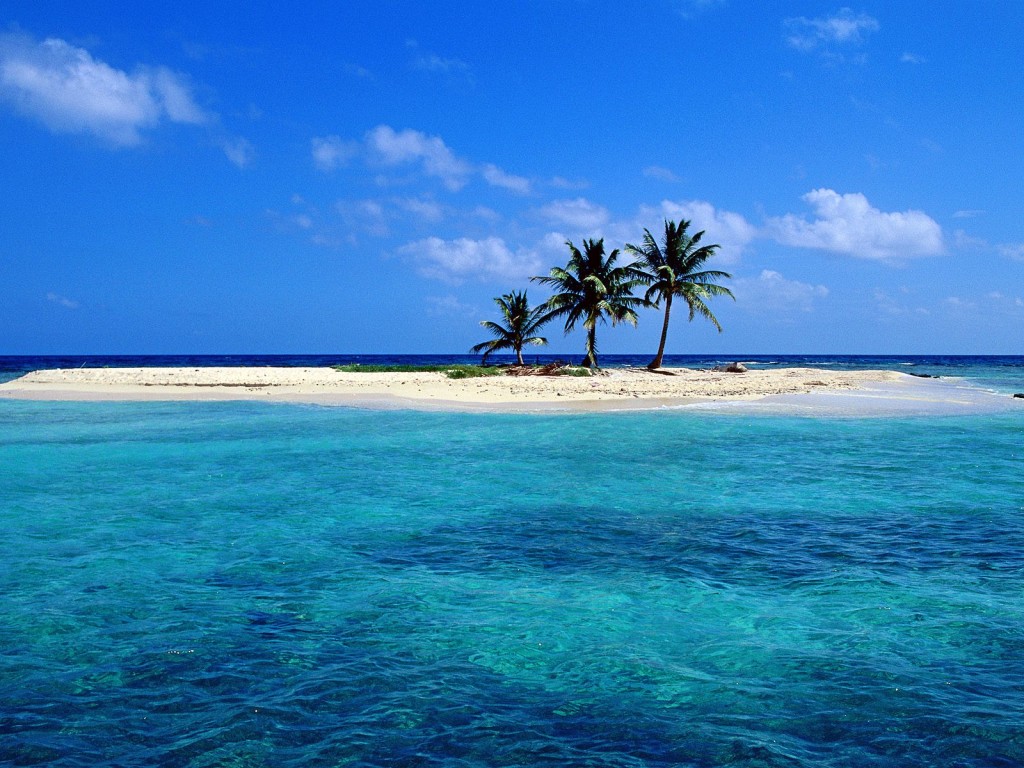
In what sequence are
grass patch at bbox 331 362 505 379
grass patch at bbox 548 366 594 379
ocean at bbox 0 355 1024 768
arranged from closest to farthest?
ocean at bbox 0 355 1024 768, grass patch at bbox 548 366 594 379, grass patch at bbox 331 362 505 379

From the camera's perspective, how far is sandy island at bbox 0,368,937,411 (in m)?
27.8

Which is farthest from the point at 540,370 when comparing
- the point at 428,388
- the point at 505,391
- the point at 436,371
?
the point at 505,391

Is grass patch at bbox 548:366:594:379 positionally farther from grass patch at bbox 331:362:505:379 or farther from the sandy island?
grass patch at bbox 331:362:505:379

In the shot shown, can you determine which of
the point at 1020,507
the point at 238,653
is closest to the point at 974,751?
the point at 238,653

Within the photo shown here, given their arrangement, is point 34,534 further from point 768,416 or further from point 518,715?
point 768,416

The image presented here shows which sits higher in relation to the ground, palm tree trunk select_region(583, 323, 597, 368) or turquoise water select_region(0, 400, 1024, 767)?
palm tree trunk select_region(583, 323, 597, 368)

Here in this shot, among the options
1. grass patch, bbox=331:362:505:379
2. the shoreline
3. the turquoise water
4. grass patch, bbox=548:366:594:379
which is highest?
grass patch, bbox=331:362:505:379

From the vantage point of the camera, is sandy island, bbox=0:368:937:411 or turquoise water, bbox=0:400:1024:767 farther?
sandy island, bbox=0:368:937:411

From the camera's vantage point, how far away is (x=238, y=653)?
17.4 ft

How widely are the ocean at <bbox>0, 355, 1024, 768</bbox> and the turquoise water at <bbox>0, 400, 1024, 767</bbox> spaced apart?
0.03m

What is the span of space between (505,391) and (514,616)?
24.4 m

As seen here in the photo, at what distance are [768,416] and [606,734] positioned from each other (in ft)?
65.4

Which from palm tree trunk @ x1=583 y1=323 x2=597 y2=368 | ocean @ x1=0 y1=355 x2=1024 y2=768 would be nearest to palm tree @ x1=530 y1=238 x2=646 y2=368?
palm tree trunk @ x1=583 y1=323 x2=597 y2=368

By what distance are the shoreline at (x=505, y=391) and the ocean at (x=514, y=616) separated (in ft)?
43.3
